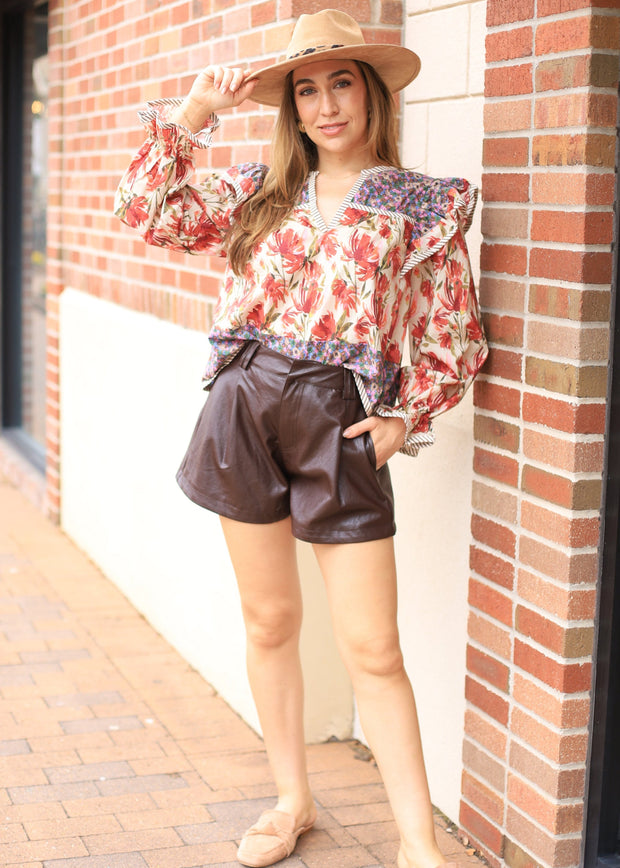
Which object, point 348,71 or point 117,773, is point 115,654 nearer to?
point 117,773

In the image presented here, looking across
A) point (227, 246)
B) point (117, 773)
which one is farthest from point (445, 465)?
point (117, 773)

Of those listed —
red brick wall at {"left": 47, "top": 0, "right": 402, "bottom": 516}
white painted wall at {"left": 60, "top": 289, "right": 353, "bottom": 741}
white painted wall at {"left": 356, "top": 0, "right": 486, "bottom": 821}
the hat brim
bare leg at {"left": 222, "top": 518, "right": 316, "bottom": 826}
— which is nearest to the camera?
the hat brim

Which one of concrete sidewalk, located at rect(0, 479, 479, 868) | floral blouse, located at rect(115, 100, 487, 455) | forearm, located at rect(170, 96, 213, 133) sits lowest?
concrete sidewalk, located at rect(0, 479, 479, 868)

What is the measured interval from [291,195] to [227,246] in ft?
0.76

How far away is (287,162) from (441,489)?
0.99m

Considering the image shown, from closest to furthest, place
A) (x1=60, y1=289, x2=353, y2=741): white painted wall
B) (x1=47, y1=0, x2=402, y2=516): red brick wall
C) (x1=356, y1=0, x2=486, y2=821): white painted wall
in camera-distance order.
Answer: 1. (x1=356, y1=0, x2=486, y2=821): white painted wall
2. (x1=47, y1=0, x2=402, y2=516): red brick wall
3. (x1=60, y1=289, x2=353, y2=741): white painted wall

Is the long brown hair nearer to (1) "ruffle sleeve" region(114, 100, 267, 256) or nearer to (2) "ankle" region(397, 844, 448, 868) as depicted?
(1) "ruffle sleeve" region(114, 100, 267, 256)

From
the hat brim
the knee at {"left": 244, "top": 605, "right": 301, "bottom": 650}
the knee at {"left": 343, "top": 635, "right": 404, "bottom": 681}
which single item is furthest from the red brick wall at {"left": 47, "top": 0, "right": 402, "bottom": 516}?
the knee at {"left": 343, "top": 635, "right": 404, "bottom": 681}

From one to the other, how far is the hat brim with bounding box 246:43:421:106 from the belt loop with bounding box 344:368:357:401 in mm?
707

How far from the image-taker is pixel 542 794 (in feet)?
9.25

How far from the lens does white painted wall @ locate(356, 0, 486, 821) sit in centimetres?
318

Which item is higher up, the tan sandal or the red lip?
the red lip

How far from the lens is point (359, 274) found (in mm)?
2734

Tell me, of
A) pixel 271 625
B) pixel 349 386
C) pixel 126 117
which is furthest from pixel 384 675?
pixel 126 117
